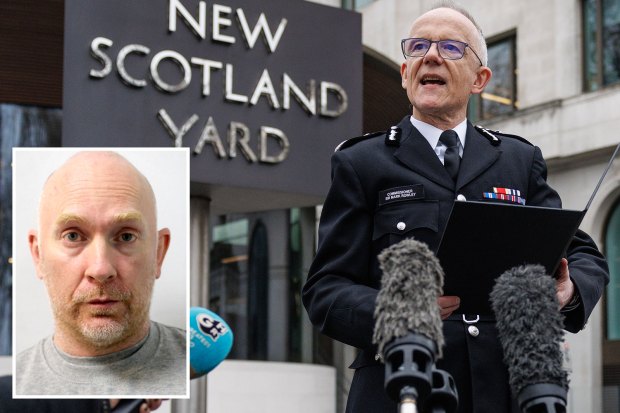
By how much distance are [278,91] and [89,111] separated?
2983 mm

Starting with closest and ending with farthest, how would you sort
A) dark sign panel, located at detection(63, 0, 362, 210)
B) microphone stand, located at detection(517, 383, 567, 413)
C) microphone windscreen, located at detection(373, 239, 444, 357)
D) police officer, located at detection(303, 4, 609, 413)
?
microphone windscreen, located at detection(373, 239, 444, 357) → microphone stand, located at detection(517, 383, 567, 413) → police officer, located at detection(303, 4, 609, 413) → dark sign panel, located at detection(63, 0, 362, 210)

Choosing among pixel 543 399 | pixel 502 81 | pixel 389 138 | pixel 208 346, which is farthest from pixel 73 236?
pixel 502 81

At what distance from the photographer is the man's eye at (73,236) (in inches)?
206

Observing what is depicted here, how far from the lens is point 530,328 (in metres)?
2.86

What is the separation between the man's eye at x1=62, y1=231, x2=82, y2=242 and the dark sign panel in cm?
1019

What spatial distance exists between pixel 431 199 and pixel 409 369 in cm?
124

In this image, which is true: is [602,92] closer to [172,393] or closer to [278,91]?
[278,91]

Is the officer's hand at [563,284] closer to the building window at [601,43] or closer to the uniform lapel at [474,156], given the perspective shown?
the uniform lapel at [474,156]

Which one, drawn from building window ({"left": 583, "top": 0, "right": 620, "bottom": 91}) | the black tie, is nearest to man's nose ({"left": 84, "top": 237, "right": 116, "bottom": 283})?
the black tie

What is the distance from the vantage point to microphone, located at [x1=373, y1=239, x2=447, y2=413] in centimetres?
249

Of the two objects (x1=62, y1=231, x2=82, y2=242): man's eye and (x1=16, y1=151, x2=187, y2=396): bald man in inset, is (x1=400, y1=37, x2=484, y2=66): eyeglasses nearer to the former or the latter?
(x1=16, y1=151, x2=187, y2=396): bald man in inset

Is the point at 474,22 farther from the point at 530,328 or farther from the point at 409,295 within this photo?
the point at 409,295

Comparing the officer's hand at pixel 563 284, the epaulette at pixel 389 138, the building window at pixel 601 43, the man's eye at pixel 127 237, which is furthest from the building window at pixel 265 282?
the officer's hand at pixel 563 284

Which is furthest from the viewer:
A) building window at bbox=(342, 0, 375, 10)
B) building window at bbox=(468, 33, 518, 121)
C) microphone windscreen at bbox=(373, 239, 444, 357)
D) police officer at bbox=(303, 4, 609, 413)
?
building window at bbox=(342, 0, 375, 10)
